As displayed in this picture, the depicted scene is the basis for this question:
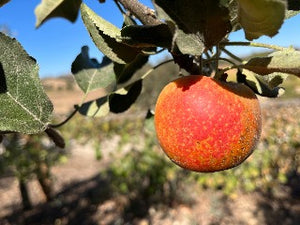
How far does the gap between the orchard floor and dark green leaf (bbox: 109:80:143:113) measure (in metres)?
3.22

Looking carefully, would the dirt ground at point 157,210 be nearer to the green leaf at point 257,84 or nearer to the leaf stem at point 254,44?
the green leaf at point 257,84

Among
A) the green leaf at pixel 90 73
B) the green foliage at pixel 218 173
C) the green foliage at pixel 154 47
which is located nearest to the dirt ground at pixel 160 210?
the green foliage at pixel 218 173

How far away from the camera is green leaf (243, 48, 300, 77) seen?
468 millimetres

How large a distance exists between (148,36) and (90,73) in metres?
0.43

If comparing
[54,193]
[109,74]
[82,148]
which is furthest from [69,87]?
[109,74]

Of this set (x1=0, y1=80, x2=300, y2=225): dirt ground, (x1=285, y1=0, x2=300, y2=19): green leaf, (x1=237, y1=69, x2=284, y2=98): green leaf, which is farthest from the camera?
(x1=0, y1=80, x2=300, y2=225): dirt ground

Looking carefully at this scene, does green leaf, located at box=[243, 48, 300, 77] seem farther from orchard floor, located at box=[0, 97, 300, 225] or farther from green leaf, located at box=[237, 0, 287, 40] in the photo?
orchard floor, located at box=[0, 97, 300, 225]

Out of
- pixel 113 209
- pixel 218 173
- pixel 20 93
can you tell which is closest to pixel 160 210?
pixel 113 209

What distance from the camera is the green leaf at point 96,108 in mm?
820

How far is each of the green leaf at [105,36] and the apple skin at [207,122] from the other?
9 cm

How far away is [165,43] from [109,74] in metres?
0.43

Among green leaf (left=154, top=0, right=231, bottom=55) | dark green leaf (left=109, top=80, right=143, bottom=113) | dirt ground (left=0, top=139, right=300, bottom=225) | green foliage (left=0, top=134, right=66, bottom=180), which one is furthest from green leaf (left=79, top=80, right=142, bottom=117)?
green foliage (left=0, top=134, right=66, bottom=180)

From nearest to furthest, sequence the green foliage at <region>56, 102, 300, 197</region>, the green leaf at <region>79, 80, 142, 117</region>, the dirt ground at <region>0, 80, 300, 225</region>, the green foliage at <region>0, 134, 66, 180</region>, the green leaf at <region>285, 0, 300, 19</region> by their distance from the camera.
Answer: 1. the green leaf at <region>285, 0, 300, 19</region>
2. the green leaf at <region>79, 80, 142, 117</region>
3. the dirt ground at <region>0, 80, 300, 225</region>
4. the green foliage at <region>56, 102, 300, 197</region>
5. the green foliage at <region>0, 134, 66, 180</region>

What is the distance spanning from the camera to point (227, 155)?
548 millimetres
